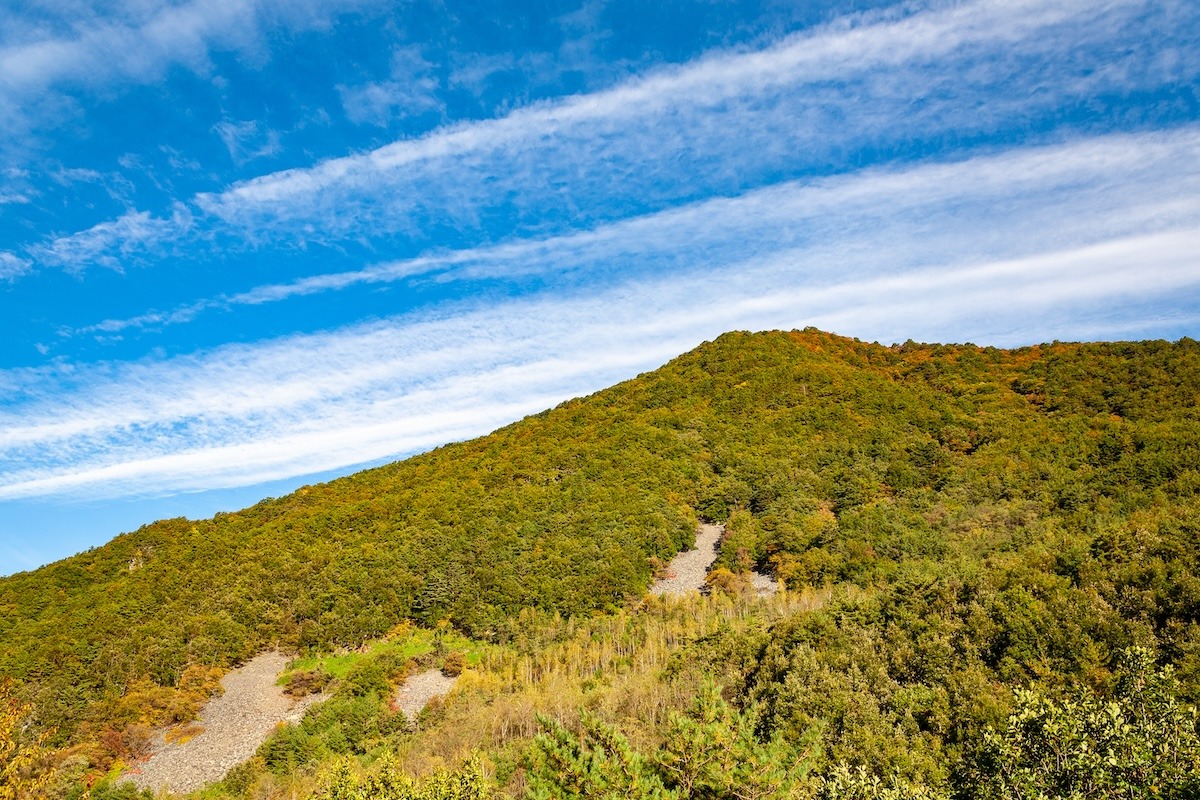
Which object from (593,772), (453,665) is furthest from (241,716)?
(593,772)

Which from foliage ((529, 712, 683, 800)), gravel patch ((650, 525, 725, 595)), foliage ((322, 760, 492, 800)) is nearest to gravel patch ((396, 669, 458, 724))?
gravel patch ((650, 525, 725, 595))

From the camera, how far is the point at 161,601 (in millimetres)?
58438

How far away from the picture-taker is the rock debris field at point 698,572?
177 ft

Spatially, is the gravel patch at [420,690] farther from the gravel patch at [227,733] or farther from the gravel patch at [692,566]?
the gravel patch at [692,566]

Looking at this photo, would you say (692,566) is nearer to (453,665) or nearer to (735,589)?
(735,589)

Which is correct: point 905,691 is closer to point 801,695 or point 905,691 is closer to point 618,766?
point 801,695

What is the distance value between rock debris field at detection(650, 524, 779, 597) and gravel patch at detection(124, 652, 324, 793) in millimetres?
30007

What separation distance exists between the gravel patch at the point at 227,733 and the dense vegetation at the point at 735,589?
1982 millimetres

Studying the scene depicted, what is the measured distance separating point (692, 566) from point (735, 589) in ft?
27.7

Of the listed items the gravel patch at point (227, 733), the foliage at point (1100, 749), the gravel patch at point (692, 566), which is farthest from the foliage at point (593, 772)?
the gravel patch at point (692, 566)

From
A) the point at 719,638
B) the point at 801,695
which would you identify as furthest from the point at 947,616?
the point at 719,638

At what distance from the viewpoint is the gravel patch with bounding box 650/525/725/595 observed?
5622cm

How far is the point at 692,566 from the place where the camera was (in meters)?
60.4

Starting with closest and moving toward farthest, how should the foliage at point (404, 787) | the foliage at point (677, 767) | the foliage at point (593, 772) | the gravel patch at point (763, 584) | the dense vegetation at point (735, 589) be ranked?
the foliage at point (593, 772) < the foliage at point (677, 767) < the foliage at point (404, 787) < the dense vegetation at point (735, 589) < the gravel patch at point (763, 584)
